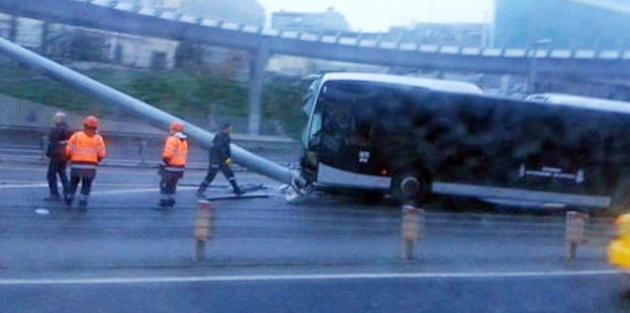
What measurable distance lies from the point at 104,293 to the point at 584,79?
20.1 ft

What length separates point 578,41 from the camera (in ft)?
30.1

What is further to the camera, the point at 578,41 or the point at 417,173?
the point at 417,173

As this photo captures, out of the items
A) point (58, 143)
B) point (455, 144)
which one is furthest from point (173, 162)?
point (455, 144)

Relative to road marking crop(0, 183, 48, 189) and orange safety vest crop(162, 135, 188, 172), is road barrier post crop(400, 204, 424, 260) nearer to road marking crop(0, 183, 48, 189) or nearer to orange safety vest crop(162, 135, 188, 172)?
orange safety vest crop(162, 135, 188, 172)

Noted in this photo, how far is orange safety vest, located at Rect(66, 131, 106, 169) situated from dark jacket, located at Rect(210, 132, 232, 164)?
10.4ft

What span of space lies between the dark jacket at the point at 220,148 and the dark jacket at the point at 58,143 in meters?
2.74

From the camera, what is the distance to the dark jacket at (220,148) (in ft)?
62.7

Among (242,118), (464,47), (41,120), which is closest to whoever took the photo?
(464,47)

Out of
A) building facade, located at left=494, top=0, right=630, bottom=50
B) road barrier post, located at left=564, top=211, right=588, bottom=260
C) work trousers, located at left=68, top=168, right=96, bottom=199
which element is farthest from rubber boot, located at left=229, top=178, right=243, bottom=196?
building facade, located at left=494, top=0, right=630, bottom=50

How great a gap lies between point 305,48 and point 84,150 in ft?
10.3

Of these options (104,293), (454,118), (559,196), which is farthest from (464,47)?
(559,196)

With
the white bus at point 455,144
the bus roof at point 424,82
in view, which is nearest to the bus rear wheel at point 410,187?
the white bus at point 455,144

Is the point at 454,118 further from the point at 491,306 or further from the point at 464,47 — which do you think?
the point at 491,306

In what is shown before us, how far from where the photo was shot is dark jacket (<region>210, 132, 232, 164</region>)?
19.1 metres
